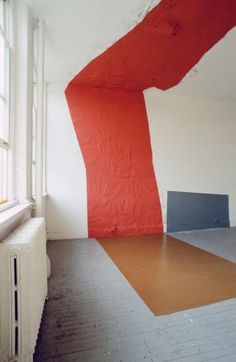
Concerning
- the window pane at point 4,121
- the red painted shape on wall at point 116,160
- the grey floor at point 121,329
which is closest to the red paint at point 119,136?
the red painted shape on wall at point 116,160

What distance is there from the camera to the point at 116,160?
433cm

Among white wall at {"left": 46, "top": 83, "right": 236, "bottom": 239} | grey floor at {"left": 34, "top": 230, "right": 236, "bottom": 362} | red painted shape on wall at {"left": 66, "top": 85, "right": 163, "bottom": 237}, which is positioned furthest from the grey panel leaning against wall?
grey floor at {"left": 34, "top": 230, "right": 236, "bottom": 362}

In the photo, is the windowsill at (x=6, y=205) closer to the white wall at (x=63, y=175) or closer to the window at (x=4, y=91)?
the window at (x=4, y=91)

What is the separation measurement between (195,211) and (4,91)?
13.6ft

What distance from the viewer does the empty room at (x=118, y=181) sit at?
144 cm

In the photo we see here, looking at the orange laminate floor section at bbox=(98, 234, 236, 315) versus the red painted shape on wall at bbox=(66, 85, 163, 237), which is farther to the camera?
the red painted shape on wall at bbox=(66, 85, 163, 237)

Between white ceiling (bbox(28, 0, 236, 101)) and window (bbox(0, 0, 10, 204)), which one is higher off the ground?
white ceiling (bbox(28, 0, 236, 101))

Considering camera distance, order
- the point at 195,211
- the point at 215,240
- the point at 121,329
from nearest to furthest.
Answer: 1. the point at 121,329
2. the point at 215,240
3. the point at 195,211

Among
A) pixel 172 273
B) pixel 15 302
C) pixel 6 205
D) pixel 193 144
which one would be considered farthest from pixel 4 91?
pixel 193 144

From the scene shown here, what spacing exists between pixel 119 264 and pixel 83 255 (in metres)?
0.61

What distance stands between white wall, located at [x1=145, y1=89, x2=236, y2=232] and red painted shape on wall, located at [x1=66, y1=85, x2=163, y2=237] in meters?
0.25

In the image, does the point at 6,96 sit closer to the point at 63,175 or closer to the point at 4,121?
the point at 4,121

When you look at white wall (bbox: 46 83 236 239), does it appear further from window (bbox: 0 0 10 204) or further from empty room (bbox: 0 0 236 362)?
window (bbox: 0 0 10 204)

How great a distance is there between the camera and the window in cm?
195
